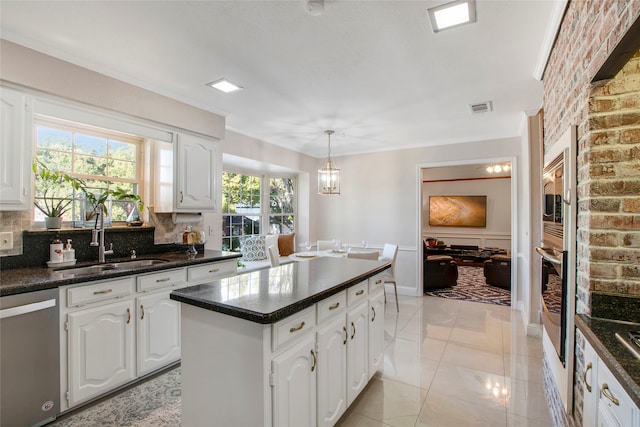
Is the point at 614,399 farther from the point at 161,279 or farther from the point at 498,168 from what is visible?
the point at 498,168

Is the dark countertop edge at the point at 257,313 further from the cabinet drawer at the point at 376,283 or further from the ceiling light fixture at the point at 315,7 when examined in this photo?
the ceiling light fixture at the point at 315,7

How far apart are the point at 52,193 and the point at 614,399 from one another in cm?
368

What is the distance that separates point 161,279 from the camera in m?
2.54

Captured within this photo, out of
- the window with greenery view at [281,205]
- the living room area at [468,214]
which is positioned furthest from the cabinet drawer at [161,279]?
the living room area at [468,214]

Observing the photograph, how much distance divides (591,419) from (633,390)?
0.56m

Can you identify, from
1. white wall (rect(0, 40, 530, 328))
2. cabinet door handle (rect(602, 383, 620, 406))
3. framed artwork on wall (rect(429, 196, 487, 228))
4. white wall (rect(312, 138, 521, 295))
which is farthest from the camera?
framed artwork on wall (rect(429, 196, 487, 228))

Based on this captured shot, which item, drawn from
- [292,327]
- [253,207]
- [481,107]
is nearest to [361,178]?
[253,207]

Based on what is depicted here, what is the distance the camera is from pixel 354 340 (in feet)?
6.68

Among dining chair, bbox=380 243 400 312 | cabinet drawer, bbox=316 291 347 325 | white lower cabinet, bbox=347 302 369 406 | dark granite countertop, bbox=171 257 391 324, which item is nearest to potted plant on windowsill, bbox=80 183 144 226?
dark granite countertop, bbox=171 257 391 324

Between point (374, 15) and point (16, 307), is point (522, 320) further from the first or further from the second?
point (16, 307)

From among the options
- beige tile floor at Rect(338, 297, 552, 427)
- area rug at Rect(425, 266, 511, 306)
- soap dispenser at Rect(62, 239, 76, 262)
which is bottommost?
area rug at Rect(425, 266, 511, 306)

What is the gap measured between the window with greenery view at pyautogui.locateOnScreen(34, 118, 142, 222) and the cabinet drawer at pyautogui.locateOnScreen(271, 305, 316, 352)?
2.43 metres

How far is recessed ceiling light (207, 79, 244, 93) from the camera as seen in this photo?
2.77 metres

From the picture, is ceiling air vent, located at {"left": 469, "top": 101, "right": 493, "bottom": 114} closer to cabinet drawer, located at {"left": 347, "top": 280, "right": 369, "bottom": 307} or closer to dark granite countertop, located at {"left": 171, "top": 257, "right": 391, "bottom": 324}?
dark granite countertop, located at {"left": 171, "top": 257, "right": 391, "bottom": 324}
